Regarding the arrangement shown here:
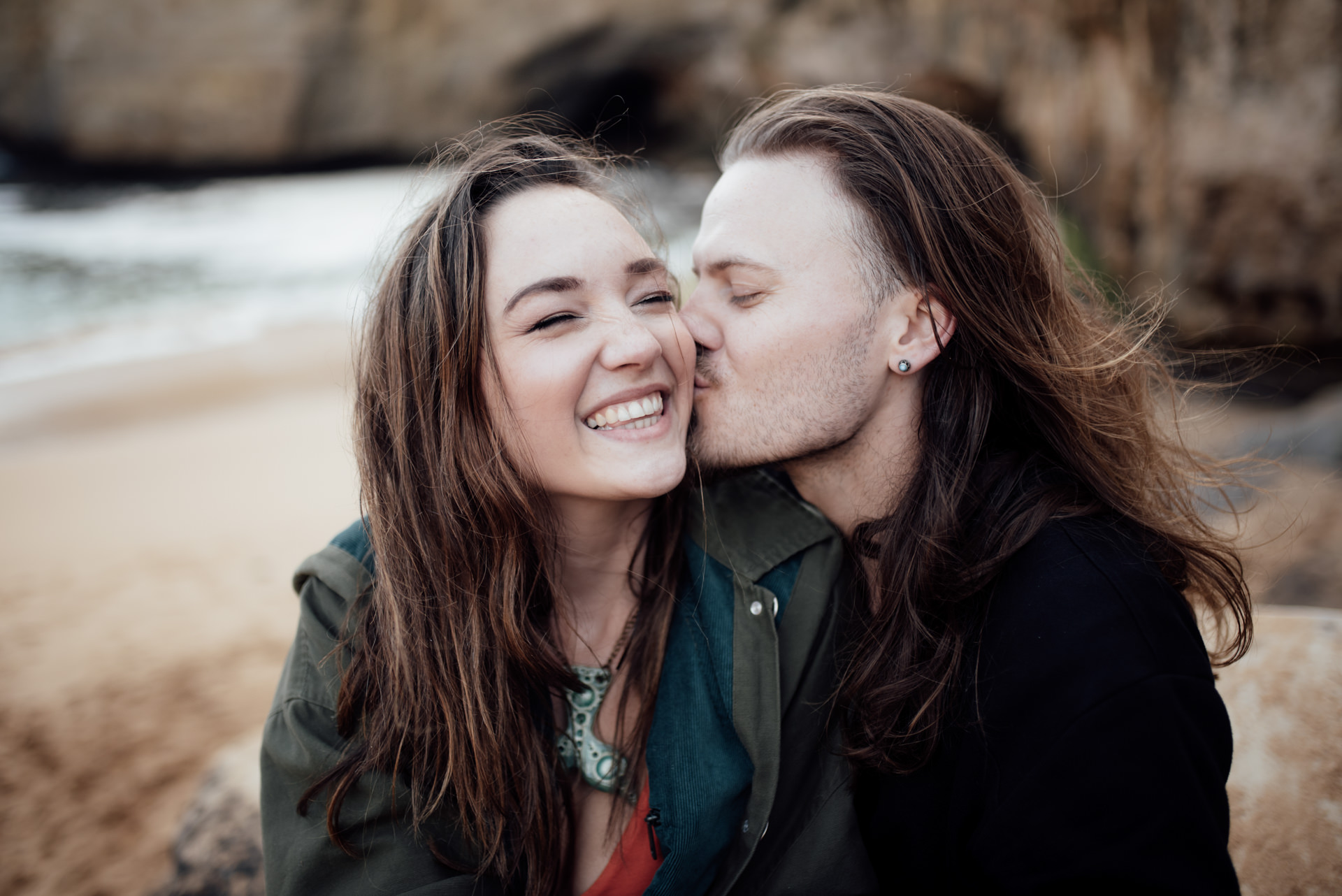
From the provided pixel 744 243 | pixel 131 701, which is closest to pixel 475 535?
pixel 744 243

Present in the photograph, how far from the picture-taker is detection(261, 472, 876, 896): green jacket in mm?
1739

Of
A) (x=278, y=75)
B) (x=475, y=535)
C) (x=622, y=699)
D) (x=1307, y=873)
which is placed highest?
(x=278, y=75)

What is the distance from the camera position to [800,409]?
7.31ft

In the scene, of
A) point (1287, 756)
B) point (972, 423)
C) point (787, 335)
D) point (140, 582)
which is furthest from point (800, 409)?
point (140, 582)

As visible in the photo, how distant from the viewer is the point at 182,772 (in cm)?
342

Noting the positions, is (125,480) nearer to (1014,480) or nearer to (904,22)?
(1014,480)

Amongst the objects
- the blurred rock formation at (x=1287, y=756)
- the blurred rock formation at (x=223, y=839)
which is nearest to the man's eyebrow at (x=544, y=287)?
the blurred rock formation at (x=223, y=839)

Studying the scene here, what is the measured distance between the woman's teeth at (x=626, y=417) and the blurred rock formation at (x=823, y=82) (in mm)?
2822

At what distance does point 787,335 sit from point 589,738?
111cm

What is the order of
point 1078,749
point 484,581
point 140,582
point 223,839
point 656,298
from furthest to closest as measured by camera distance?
point 140,582
point 223,839
point 656,298
point 484,581
point 1078,749

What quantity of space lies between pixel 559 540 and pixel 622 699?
42 cm

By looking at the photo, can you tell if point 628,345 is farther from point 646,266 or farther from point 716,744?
point 716,744

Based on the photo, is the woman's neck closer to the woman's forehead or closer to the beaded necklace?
the beaded necklace

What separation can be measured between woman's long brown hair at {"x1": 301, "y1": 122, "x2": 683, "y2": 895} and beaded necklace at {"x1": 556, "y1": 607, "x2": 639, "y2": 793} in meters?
0.04
